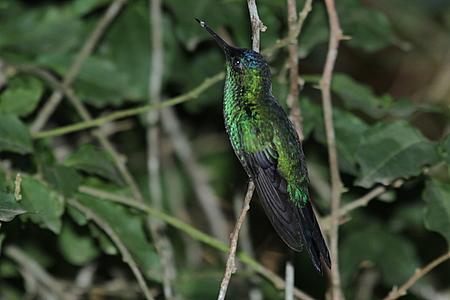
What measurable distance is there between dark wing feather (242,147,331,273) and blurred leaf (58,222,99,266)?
995 millimetres

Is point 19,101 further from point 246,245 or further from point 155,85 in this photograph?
point 246,245

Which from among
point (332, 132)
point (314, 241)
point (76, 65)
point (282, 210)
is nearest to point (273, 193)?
point (282, 210)

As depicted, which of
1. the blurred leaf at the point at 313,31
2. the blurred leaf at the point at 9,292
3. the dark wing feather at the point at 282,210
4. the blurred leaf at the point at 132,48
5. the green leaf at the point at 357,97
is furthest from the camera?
the blurred leaf at the point at 9,292

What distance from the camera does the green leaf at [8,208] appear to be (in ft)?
7.26

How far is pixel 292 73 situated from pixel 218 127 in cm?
212

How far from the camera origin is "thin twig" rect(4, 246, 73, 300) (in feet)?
11.6

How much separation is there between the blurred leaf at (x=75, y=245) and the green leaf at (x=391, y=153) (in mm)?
1215

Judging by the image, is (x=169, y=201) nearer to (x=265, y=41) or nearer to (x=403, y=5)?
(x=265, y=41)

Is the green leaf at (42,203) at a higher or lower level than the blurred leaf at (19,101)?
lower

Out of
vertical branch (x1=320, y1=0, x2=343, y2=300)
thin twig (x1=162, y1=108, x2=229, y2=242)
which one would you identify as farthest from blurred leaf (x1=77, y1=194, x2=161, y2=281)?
thin twig (x1=162, y1=108, x2=229, y2=242)

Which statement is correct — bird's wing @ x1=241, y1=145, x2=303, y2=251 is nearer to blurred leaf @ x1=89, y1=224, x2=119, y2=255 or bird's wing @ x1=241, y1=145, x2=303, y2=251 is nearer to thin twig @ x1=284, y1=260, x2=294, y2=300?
thin twig @ x1=284, y1=260, x2=294, y2=300

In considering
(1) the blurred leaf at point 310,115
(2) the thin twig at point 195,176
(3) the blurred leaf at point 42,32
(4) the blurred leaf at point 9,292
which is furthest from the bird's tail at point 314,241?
(4) the blurred leaf at point 9,292

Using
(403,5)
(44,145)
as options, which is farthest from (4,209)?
(403,5)

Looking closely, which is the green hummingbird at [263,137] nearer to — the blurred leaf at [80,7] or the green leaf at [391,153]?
the green leaf at [391,153]
